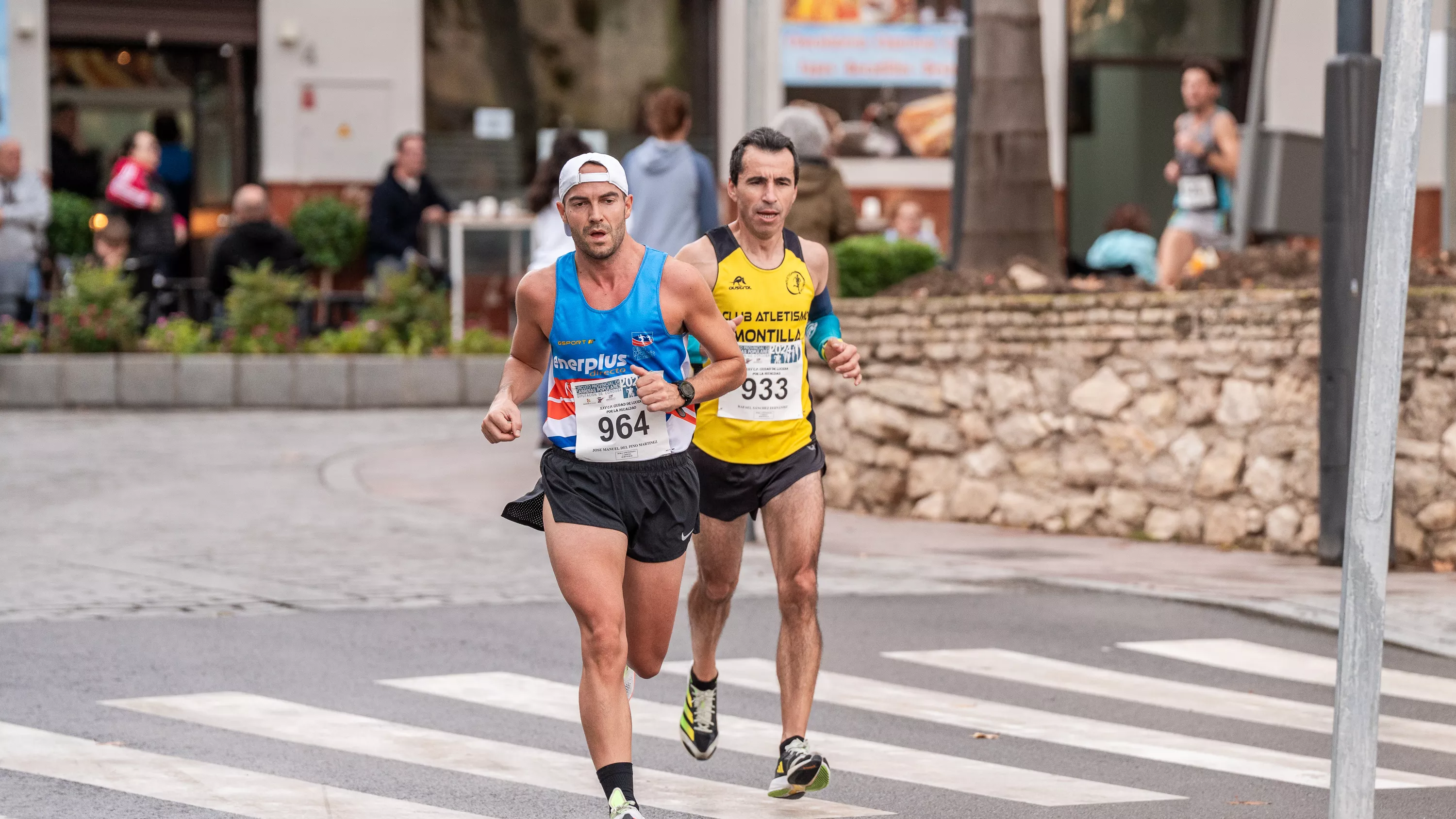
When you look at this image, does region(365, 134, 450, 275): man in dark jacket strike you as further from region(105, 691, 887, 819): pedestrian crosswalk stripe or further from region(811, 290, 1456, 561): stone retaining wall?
region(105, 691, 887, 819): pedestrian crosswalk stripe

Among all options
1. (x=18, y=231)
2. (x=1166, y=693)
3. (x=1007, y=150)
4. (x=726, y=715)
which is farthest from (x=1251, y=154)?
(x=18, y=231)

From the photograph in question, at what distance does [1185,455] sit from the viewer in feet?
37.5

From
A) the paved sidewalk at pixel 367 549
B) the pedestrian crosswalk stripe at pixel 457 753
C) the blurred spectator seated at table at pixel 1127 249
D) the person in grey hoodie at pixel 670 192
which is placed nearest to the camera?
the pedestrian crosswalk stripe at pixel 457 753

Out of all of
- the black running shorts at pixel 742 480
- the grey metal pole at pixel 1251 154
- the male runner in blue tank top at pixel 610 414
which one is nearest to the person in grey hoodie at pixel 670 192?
the grey metal pole at pixel 1251 154

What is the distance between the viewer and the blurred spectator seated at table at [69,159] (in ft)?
69.5

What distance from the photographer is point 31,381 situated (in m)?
17.1

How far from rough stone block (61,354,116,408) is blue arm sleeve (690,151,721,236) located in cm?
723

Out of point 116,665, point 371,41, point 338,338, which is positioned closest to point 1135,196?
point 371,41

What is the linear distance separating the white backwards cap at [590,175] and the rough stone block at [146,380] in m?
12.2

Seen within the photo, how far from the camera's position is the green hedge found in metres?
14.6

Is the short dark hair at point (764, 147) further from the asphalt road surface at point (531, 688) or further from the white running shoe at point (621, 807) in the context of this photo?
the white running shoe at point (621, 807)

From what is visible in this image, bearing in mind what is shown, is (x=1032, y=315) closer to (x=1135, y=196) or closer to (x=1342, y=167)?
(x=1342, y=167)

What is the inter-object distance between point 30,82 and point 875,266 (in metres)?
10.2

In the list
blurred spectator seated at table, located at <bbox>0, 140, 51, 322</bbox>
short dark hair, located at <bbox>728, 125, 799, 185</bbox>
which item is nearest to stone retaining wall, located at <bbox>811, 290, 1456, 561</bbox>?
short dark hair, located at <bbox>728, 125, 799, 185</bbox>
